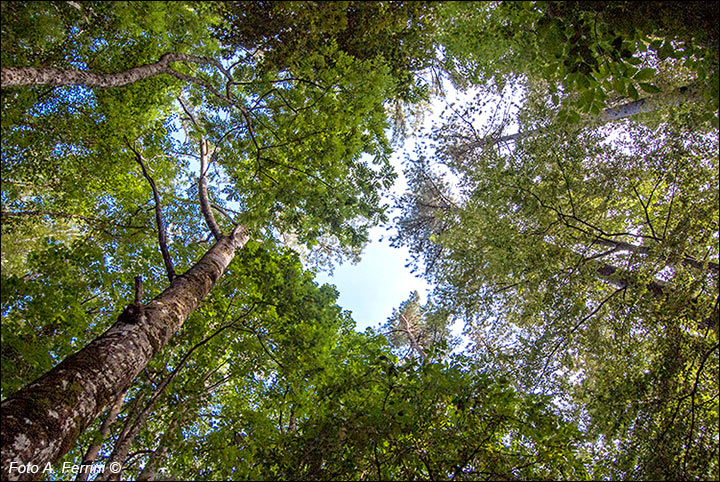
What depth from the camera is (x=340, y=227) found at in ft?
17.7

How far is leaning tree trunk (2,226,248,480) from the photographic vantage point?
2469mm

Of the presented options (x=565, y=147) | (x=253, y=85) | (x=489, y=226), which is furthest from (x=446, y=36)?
(x=489, y=226)

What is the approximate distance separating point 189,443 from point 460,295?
255 inches

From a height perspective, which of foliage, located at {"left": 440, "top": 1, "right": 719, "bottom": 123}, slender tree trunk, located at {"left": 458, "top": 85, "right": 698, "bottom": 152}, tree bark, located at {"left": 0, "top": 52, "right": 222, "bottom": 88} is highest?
slender tree trunk, located at {"left": 458, "top": 85, "right": 698, "bottom": 152}

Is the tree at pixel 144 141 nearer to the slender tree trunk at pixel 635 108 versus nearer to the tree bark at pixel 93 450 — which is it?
the tree bark at pixel 93 450

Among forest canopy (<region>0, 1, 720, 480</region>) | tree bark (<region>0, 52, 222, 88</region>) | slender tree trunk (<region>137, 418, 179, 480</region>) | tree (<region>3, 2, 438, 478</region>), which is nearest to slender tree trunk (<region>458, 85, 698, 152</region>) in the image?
forest canopy (<region>0, 1, 720, 480</region>)

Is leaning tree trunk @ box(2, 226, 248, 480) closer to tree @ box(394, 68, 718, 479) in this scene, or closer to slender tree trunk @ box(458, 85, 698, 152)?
tree @ box(394, 68, 718, 479)

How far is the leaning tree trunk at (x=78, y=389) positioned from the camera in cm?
247

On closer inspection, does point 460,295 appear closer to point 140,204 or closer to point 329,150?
point 329,150

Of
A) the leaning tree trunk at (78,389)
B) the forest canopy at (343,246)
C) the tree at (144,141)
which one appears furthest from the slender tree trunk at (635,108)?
the leaning tree trunk at (78,389)

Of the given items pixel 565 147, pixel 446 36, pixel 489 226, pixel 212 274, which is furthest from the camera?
pixel 489 226

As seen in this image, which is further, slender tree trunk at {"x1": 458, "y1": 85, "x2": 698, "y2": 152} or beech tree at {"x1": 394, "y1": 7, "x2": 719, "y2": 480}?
slender tree trunk at {"x1": 458, "y1": 85, "x2": 698, "y2": 152}

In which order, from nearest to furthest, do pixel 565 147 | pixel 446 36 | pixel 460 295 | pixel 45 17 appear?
1. pixel 45 17
2. pixel 446 36
3. pixel 565 147
4. pixel 460 295

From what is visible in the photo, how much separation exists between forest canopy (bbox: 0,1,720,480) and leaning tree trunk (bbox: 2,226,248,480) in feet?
0.06
